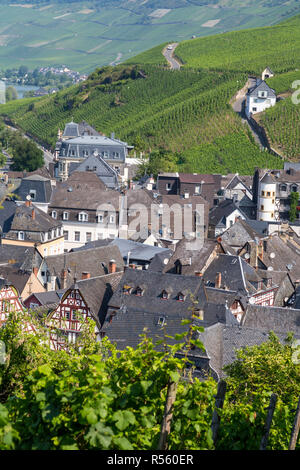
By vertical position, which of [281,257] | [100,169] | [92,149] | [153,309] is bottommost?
[153,309]

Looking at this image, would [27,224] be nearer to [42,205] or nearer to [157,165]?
[42,205]

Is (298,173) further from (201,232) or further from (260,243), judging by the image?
(260,243)

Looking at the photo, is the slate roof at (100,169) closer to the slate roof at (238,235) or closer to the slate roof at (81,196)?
the slate roof at (81,196)

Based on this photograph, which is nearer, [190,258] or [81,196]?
[190,258]

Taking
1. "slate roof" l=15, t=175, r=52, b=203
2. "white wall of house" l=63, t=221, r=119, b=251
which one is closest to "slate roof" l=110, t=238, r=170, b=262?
"white wall of house" l=63, t=221, r=119, b=251

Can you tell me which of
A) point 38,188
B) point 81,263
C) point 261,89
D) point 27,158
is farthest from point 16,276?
point 261,89

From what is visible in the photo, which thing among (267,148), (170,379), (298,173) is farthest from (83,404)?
(267,148)

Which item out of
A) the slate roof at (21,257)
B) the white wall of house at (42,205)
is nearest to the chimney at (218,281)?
the slate roof at (21,257)

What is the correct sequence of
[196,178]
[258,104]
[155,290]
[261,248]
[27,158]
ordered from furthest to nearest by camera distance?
[258,104]
[27,158]
[196,178]
[261,248]
[155,290]

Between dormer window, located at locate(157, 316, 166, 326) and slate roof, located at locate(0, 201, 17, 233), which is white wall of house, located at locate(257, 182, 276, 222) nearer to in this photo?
slate roof, located at locate(0, 201, 17, 233)
